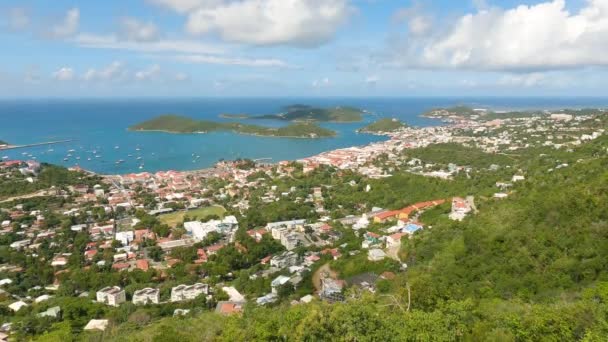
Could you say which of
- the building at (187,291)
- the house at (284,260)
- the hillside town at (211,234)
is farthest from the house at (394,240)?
the building at (187,291)

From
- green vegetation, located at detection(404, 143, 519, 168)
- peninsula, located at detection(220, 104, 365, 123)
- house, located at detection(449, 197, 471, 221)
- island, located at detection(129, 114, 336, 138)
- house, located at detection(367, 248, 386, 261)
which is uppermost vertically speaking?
peninsula, located at detection(220, 104, 365, 123)

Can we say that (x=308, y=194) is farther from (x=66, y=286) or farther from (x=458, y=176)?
(x=66, y=286)

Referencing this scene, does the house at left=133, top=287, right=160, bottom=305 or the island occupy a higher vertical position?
the island

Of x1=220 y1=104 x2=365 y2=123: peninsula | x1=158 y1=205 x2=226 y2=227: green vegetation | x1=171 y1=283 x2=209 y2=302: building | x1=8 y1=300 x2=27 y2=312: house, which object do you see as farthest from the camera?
x1=220 y1=104 x2=365 y2=123: peninsula

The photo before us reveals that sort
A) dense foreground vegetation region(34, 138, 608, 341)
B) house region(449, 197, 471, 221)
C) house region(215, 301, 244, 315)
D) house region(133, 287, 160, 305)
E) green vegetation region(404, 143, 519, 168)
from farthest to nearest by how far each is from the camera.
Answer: green vegetation region(404, 143, 519, 168) → house region(449, 197, 471, 221) → house region(133, 287, 160, 305) → house region(215, 301, 244, 315) → dense foreground vegetation region(34, 138, 608, 341)

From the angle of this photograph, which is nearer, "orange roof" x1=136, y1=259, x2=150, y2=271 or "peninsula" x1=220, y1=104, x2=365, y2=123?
"orange roof" x1=136, y1=259, x2=150, y2=271

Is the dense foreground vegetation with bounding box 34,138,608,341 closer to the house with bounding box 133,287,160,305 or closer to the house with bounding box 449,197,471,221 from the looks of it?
the house with bounding box 133,287,160,305

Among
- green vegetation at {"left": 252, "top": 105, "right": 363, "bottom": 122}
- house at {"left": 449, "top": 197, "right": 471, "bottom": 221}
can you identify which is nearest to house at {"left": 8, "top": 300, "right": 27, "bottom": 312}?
house at {"left": 449, "top": 197, "right": 471, "bottom": 221}
